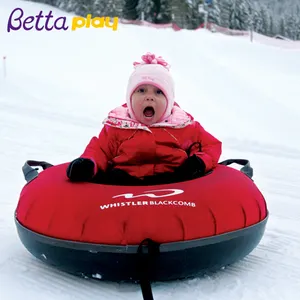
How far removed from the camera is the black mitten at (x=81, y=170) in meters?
2.68

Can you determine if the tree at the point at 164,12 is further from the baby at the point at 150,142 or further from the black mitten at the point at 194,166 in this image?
the black mitten at the point at 194,166

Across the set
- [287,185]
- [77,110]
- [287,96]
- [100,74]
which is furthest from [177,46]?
[287,185]

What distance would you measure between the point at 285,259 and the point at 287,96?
27.5ft

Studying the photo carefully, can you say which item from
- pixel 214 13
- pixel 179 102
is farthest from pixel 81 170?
pixel 214 13

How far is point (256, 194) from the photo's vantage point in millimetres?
2762

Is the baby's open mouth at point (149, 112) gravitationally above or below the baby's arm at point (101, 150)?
above

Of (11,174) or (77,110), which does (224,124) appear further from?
(11,174)

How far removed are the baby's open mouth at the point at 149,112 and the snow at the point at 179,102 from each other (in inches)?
41.4

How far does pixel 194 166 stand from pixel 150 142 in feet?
1.06

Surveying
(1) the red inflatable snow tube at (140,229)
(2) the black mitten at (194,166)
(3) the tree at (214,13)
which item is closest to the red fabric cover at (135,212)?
(1) the red inflatable snow tube at (140,229)

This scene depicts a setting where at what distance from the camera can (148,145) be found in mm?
3008

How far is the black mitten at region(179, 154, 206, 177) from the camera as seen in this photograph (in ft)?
9.50

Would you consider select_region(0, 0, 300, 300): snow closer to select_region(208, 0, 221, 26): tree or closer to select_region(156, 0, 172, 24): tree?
select_region(156, 0, 172, 24): tree

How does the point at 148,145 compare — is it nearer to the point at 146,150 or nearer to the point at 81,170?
the point at 146,150
